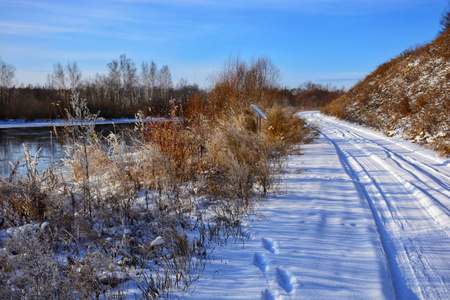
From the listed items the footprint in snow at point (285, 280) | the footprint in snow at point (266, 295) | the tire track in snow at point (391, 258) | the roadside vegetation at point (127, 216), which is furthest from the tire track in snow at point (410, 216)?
the roadside vegetation at point (127, 216)

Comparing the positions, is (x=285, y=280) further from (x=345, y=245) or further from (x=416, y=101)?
(x=416, y=101)

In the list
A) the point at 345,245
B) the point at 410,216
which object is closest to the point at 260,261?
the point at 345,245

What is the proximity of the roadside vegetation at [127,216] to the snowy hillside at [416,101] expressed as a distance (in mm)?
6185

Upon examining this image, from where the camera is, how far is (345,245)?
3.11 m

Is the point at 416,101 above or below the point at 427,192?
above

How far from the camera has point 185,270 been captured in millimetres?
2693

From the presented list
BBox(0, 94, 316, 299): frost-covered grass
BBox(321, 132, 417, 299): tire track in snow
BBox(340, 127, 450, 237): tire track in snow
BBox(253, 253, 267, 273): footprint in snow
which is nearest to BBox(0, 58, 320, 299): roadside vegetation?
BBox(0, 94, 316, 299): frost-covered grass

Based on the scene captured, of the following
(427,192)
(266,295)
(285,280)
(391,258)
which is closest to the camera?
(266,295)

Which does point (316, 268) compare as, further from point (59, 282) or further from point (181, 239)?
point (59, 282)

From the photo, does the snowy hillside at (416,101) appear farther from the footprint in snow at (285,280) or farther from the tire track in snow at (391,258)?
the footprint in snow at (285,280)

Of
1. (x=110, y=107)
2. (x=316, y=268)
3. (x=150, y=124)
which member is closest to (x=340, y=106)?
(x=150, y=124)

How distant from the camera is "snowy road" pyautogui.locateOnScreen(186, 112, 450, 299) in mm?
2400

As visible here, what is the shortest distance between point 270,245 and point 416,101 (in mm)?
13113

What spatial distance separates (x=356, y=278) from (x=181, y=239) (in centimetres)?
168
